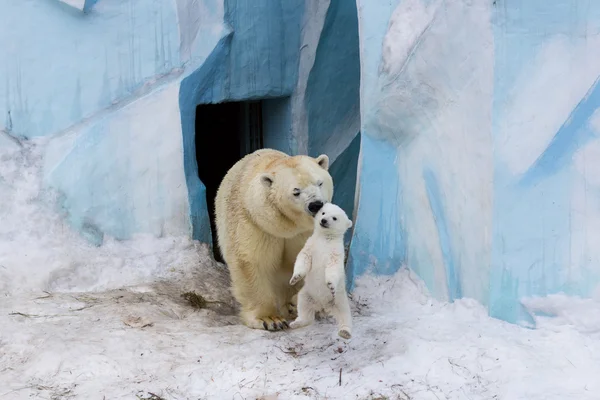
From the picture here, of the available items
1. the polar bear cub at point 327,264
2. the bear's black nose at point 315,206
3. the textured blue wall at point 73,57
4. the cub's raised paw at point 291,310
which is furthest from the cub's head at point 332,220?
the textured blue wall at point 73,57

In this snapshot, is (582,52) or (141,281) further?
(141,281)

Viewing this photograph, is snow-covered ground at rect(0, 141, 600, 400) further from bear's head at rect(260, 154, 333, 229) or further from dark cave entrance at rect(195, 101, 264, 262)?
dark cave entrance at rect(195, 101, 264, 262)

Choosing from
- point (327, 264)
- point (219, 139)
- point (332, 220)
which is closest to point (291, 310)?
point (327, 264)

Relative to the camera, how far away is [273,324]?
5695 millimetres

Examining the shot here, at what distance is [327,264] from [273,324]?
1103mm

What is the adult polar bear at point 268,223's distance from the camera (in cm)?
532

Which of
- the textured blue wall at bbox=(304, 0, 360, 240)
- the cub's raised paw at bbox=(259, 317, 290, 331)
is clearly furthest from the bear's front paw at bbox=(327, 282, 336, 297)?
the textured blue wall at bbox=(304, 0, 360, 240)

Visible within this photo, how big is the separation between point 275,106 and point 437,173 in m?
3.10

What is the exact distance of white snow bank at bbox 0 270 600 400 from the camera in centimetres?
432

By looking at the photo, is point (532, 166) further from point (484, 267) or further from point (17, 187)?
point (17, 187)

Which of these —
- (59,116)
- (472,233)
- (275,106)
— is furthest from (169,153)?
(472,233)

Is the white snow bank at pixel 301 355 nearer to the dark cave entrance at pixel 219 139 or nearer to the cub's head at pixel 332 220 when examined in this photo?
the cub's head at pixel 332 220

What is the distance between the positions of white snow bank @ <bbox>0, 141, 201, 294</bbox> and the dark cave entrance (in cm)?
225

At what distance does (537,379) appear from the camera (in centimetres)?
421
